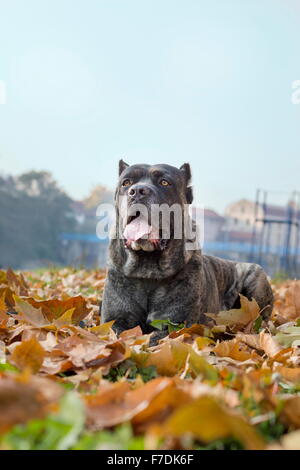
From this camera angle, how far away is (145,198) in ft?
11.0

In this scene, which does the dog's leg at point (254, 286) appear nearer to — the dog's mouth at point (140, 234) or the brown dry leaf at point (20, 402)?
the dog's mouth at point (140, 234)

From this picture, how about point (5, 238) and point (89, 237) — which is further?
point (5, 238)

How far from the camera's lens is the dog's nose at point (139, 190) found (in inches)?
132

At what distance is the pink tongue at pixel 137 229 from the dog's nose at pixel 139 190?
14 centimetres

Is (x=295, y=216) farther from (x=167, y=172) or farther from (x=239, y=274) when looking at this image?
(x=167, y=172)

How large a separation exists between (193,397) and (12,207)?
175 ft

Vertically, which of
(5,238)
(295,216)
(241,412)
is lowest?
(5,238)

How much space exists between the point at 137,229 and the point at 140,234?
33mm

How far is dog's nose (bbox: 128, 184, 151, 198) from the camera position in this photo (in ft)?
11.0

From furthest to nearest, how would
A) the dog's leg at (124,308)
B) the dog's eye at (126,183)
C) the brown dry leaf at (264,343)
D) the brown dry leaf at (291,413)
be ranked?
the dog's eye at (126,183) → the dog's leg at (124,308) → the brown dry leaf at (264,343) → the brown dry leaf at (291,413)

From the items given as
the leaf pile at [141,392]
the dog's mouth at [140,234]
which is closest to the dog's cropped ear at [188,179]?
the dog's mouth at [140,234]

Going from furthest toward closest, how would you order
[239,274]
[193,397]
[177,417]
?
[239,274]
[193,397]
[177,417]

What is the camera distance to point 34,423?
1152mm

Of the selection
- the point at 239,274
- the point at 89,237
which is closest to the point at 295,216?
the point at 239,274
